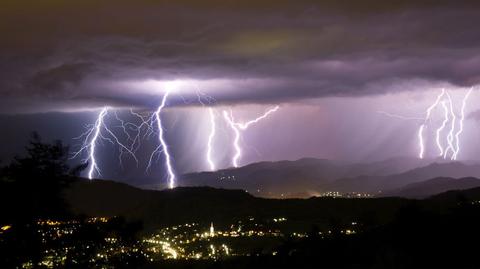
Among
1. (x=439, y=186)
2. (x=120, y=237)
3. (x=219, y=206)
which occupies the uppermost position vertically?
(x=439, y=186)

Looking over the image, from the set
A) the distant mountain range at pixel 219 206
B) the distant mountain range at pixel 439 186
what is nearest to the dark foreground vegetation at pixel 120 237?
the distant mountain range at pixel 219 206

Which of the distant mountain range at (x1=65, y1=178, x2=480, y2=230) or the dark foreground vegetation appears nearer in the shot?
the dark foreground vegetation

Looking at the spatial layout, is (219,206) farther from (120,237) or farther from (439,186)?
(439,186)

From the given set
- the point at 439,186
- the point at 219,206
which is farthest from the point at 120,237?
the point at 439,186

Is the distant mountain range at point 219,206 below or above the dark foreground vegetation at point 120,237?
above

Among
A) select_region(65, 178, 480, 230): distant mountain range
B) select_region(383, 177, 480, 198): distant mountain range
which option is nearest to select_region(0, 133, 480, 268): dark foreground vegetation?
select_region(65, 178, 480, 230): distant mountain range

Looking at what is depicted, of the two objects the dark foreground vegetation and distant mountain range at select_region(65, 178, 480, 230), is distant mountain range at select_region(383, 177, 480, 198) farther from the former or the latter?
the dark foreground vegetation

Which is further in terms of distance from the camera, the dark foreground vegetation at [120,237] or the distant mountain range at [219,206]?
the distant mountain range at [219,206]

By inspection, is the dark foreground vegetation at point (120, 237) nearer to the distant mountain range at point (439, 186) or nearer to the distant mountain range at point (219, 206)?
the distant mountain range at point (219, 206)

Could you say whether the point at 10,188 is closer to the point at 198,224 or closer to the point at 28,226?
the point at 28,226

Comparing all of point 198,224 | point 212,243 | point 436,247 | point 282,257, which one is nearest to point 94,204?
point 198,224

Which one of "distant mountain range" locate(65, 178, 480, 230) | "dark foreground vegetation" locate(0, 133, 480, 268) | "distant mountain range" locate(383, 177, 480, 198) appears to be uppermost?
"distant mountain range" locate(383, 177, 480, 198)
